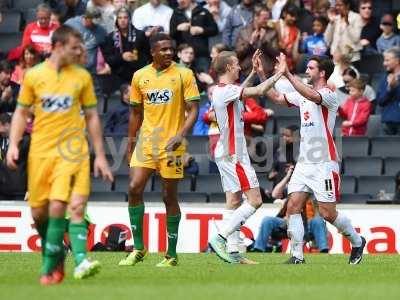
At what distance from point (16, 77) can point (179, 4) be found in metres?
3.34

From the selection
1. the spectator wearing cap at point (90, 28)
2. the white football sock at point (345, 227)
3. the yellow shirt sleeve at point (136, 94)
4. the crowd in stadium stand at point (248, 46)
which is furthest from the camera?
the spectator wearing cap at point (90, 28)

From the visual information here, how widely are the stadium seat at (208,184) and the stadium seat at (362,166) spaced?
224 cm

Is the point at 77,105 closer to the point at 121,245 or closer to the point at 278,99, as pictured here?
the point at 278,99

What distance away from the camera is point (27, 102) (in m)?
12.4

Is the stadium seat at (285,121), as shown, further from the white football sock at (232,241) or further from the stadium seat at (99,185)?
the white football sock at (232,241)

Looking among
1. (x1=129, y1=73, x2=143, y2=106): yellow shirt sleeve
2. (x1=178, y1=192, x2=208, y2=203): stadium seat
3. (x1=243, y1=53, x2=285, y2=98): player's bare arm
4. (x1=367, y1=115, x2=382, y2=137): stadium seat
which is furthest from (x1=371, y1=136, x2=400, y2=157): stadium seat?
(x1=129, y1=73, x2=143, y2=106): yellow shirt sleeve

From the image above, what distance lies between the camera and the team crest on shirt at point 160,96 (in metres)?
15.2

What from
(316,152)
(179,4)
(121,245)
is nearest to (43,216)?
(316,152)

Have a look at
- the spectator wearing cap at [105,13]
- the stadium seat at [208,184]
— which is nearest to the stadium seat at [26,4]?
the spectator wearing cap at [105,13]

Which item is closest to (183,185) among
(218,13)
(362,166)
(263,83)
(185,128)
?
(362,166)

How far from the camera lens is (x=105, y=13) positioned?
25.2m

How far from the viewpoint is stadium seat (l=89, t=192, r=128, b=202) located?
75.9ft

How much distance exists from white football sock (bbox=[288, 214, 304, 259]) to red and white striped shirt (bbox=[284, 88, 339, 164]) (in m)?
0.70

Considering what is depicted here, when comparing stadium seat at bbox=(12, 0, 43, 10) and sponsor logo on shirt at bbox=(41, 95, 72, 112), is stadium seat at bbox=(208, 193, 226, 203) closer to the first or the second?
stadium seat at bbox=(12, 0, 43, 10)
